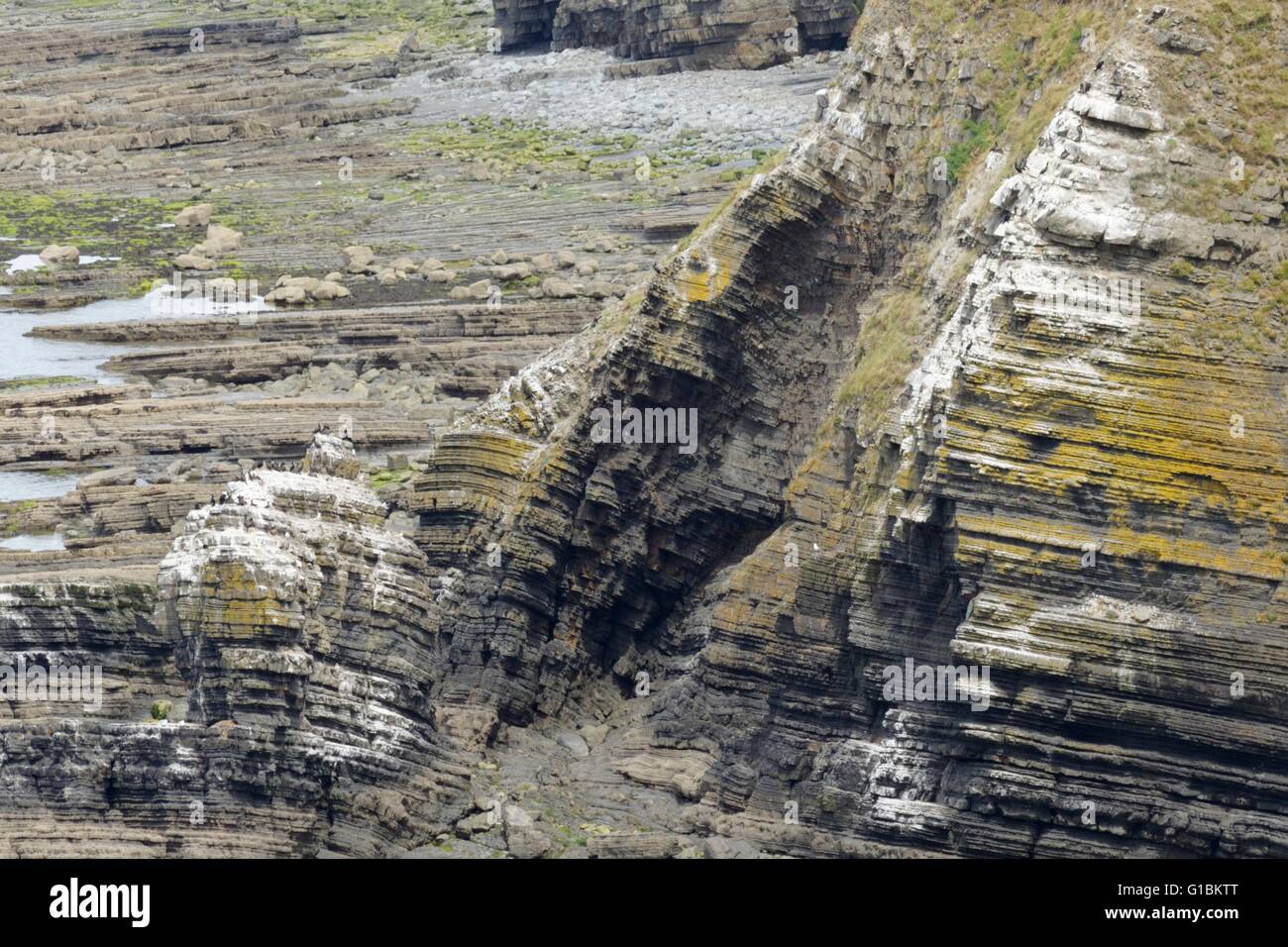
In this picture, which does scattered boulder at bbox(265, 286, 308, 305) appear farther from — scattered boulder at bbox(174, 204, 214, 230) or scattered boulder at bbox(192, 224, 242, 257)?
scattered boulder at bbox(174, 204, 214, 230)

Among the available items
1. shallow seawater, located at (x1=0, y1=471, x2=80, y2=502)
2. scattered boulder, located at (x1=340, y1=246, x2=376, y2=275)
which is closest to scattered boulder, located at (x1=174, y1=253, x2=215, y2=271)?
scattered boulder, located at (x1=340, y1=246, x2=376, y2=275)

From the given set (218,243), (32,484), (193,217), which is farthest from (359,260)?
(32,484)

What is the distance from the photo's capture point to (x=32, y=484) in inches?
2099

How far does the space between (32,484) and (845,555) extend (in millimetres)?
25217

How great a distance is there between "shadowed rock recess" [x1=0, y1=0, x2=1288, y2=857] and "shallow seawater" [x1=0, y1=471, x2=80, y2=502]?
533 inches

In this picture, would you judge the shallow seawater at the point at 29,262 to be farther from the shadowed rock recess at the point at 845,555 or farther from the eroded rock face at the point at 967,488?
the eroded rock face at the point at 967,488

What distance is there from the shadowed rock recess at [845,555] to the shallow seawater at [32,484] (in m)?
13.5

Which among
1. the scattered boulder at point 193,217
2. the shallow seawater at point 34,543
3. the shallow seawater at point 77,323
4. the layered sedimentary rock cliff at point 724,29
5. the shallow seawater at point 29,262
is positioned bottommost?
the shallow seawater at point 34,543

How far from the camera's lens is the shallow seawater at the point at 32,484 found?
52469 millimetres

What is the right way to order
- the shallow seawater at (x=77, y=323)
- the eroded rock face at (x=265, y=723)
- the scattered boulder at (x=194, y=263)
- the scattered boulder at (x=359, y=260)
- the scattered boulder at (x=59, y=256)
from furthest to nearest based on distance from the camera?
the scattered boulder at (x=59, y=256)
the scattered boulder at (x=194, y=263)
the scattered boulder at (x=359, y=260)
the shallow seawater at (x=77, y=323)
the eroded rock face at (x=265, y=723)

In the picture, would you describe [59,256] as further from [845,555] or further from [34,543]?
[845,555]

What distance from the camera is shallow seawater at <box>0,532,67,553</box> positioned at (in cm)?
4872

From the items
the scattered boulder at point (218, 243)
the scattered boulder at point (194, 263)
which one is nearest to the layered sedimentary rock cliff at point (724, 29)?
the scattered boulder at point (218, 243)

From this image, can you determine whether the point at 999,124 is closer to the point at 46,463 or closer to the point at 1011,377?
the point at 1011,377
